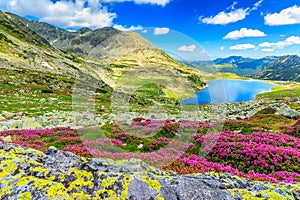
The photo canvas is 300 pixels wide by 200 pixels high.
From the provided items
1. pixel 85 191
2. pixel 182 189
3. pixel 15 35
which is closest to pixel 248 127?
pixel 182 189

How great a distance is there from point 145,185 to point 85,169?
6.22 ft

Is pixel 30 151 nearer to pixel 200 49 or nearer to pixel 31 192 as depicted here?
pixel 31 192

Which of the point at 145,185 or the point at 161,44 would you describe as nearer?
the point at 145,185

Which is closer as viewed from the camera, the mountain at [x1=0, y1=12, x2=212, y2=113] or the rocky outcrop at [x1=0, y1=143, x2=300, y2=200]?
the rocky outcrop at [x1=0, y1=143, x2=300, y2=200]

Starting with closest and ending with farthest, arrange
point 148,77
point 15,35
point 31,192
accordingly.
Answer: point 31,192 < point 148,77 < point 15,35

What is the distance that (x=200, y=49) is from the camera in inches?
517

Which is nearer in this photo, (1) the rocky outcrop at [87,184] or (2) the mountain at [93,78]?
(1) the rocky outcrop at [87,184]

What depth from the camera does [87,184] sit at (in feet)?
16.8

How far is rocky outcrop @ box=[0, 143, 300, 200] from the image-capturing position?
→ 15.1 ft

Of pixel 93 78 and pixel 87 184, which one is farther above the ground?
pixel 93 78

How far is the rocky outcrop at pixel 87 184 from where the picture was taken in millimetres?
4613

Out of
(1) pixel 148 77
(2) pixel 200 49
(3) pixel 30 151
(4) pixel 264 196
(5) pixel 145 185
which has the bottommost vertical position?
(4) pixel 264 196

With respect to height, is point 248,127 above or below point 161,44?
below

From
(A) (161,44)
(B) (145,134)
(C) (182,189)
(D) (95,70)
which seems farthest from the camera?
(D) (95,70)
